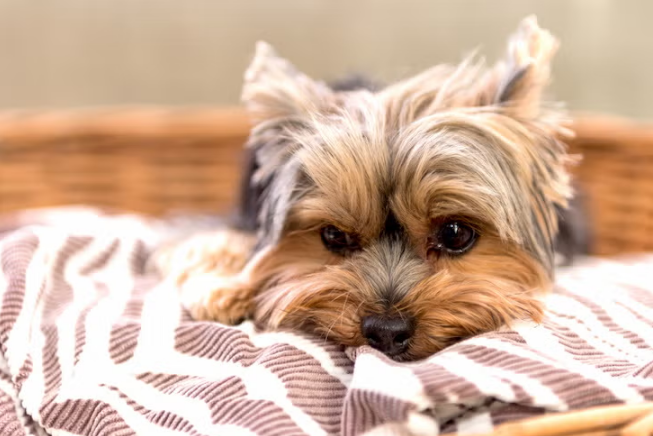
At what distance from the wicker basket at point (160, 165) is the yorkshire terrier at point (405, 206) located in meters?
1.17

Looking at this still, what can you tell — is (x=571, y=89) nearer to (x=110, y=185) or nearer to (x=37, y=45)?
(x=110, y=185)

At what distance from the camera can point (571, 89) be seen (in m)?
4.12

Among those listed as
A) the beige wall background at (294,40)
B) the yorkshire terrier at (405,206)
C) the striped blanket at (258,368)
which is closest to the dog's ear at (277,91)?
the yorkshire terrier at (405,206)

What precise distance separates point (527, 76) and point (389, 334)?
2.79 ft

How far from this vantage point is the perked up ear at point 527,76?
6.90 ft

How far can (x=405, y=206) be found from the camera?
192 centimetres

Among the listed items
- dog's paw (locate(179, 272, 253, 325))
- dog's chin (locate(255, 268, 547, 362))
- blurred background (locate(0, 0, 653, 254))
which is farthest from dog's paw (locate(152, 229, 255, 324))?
blurred background (locate(0, 0, 653, 254))

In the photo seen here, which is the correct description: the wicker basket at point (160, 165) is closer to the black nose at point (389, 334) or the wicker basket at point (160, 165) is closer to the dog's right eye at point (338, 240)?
the dog's right eye at point (338, 240)

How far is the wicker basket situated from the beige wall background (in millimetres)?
693

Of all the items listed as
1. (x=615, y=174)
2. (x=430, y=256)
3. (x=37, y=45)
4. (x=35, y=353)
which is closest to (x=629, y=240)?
(x=615, y=174)

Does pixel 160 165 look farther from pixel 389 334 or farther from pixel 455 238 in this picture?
pixel 389 334

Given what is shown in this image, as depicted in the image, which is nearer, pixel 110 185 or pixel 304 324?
pixel 304 324

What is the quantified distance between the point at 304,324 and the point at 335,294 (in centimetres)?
12

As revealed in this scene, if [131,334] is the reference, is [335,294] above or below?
above
